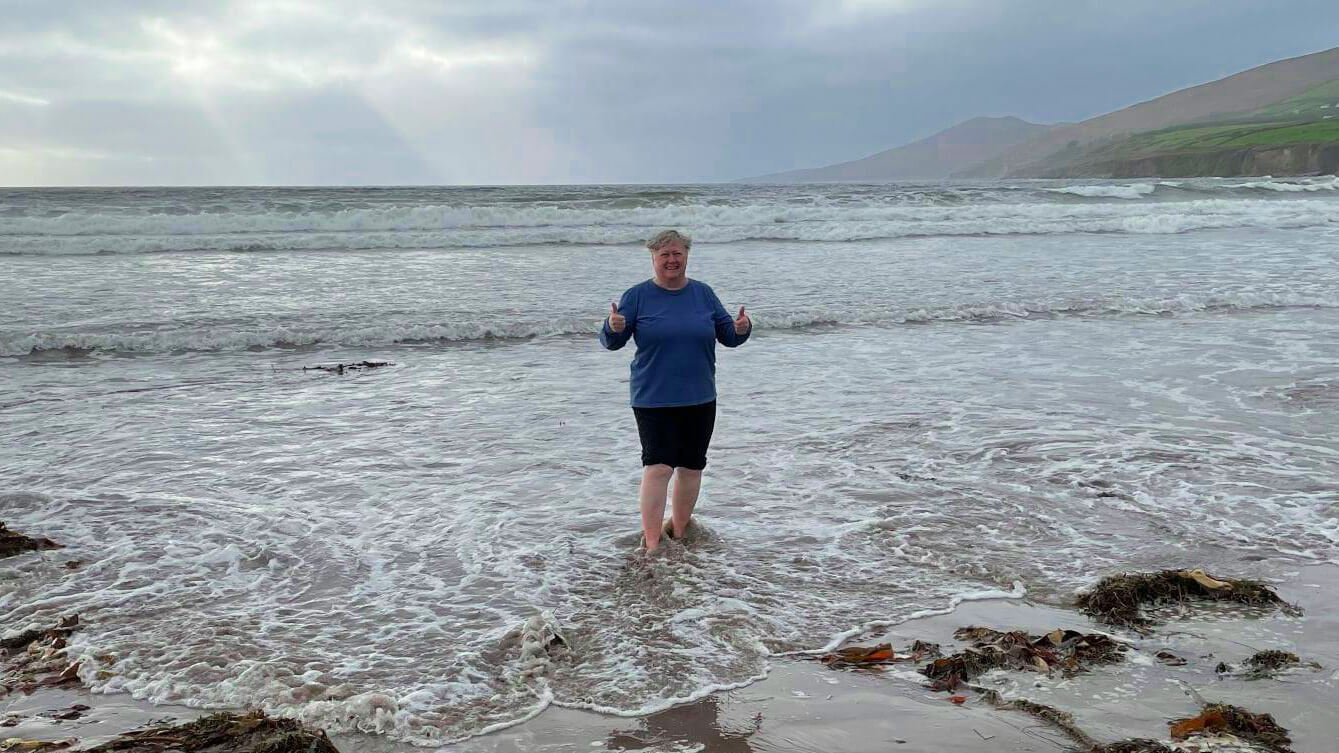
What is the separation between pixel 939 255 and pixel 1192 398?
15.2 metres

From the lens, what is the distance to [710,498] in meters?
6.95

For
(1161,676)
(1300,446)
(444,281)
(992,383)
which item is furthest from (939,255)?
(1161,676)

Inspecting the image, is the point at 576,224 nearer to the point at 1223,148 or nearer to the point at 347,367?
the point at 347,367

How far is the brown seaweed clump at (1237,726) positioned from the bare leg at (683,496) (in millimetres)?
2991

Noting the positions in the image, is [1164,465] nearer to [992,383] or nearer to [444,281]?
[992,383]

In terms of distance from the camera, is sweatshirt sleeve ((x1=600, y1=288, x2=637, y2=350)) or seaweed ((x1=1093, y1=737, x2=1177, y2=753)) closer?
seaweed ((x1=1093, y1=737, x2=1177, y2=753))

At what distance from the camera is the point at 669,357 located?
18.8 feet

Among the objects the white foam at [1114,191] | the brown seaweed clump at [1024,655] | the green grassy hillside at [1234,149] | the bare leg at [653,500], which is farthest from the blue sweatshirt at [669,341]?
the green grassy hillside at [1234,149]

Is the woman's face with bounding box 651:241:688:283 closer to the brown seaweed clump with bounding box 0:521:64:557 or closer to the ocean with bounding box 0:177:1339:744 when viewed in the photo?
the ocean with bounding box 0:177:1339:744

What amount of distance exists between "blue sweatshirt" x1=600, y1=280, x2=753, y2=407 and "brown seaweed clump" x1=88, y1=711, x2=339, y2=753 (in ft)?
8.93

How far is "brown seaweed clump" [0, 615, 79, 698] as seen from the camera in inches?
165

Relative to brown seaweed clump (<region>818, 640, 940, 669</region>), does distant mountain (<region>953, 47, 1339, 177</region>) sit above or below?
above

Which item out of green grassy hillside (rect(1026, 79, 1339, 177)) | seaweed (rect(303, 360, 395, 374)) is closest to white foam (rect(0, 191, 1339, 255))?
seaweed (rect(303, 360, 395, 374))

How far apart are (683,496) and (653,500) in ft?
0.76
